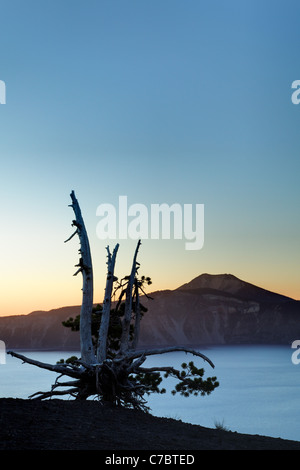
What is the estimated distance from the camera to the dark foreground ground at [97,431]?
11.0 metres

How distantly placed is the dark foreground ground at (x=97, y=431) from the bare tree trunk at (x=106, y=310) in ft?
17.3

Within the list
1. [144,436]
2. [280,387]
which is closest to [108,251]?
[144,436]

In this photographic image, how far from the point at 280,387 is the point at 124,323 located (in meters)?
137

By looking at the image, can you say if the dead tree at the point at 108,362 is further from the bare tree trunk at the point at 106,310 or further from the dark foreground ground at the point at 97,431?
the dark foreground ground at the point at 97,431

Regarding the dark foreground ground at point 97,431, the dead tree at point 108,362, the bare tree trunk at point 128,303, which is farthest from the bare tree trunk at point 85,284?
the dark foreground ground at point 97,431

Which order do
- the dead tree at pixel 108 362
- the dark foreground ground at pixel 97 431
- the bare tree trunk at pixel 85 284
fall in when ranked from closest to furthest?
the dark foreground ground at pixel 97 431 → the dead tree at pixel 108 362 → the bare tree trunk at pixel 85 284

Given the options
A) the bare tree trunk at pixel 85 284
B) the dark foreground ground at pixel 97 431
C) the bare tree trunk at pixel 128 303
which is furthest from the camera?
the bare tree trunk at pixel 128 303

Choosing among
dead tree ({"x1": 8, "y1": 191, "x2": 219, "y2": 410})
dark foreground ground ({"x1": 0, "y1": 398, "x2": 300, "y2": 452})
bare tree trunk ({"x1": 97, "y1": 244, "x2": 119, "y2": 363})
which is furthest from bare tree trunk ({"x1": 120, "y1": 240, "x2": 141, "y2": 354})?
dark foreground ground ({"x1": 0, "y1": 398, "x2": 300, "y2": 452})

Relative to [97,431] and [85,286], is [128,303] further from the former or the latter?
[97,431]

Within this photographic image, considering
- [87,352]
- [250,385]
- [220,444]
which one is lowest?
[250,385]

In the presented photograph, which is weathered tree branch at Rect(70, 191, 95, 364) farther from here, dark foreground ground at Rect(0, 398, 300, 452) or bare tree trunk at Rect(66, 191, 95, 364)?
dark foreground ground at Rect(0, 398, 300, 452)

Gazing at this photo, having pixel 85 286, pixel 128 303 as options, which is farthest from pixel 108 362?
pixel 128 303
